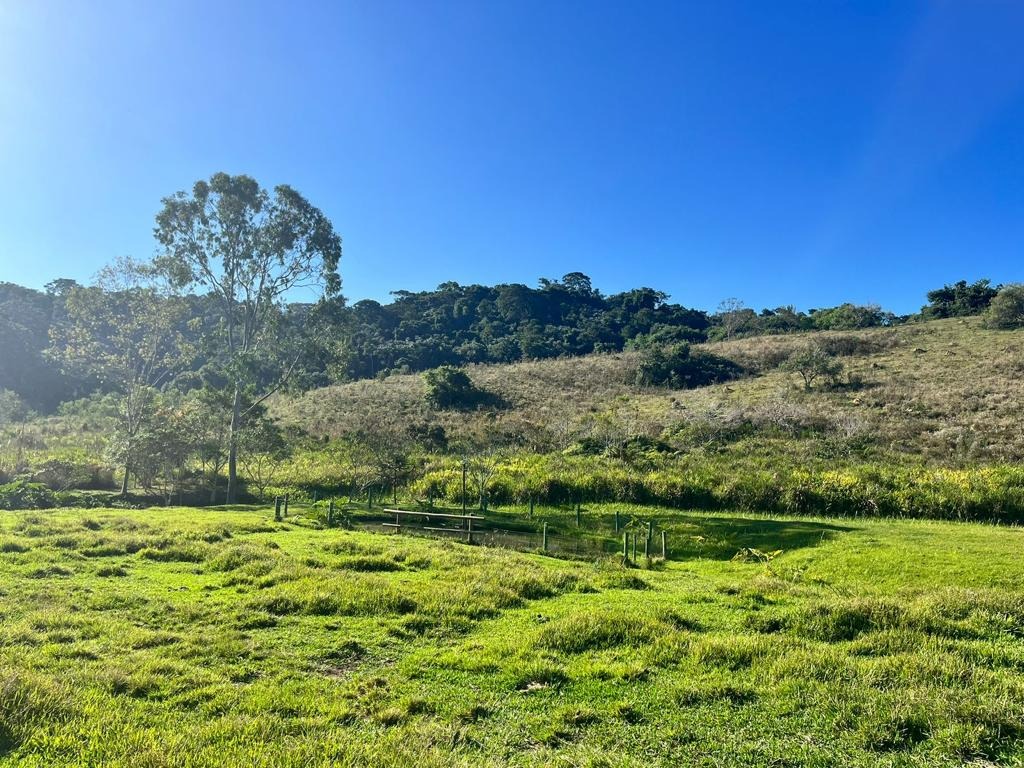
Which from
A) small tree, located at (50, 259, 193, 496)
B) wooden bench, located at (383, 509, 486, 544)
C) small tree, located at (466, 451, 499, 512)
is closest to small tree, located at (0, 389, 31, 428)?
small tree, located at (50, 259, 193, 496)

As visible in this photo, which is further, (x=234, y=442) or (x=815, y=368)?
(x=815, y=368)

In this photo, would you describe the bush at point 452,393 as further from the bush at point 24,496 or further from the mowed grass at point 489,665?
the mowed grass at point 489,665

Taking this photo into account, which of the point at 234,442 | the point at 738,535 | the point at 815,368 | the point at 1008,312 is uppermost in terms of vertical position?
the point at 1008,312

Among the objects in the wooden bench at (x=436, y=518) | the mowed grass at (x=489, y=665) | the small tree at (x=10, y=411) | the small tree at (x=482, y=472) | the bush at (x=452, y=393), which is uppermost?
the bush at (x=452, y=393)

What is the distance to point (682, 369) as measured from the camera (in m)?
59.2

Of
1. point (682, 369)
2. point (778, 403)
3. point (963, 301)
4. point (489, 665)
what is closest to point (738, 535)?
point (489, 665)

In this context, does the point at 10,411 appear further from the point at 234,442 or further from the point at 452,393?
the point at 452,393

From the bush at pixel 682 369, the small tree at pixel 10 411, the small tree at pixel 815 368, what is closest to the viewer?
the small tree at pixel 815 368

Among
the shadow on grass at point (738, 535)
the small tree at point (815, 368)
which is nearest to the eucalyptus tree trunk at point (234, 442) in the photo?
the shadow on grass at point (738, 535)

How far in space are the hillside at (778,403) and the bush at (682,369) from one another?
1.80m

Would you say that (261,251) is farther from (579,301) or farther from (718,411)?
(579,301)

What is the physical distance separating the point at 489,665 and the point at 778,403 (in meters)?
39.9

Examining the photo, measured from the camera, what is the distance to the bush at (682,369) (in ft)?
190

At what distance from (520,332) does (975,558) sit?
75048mm
